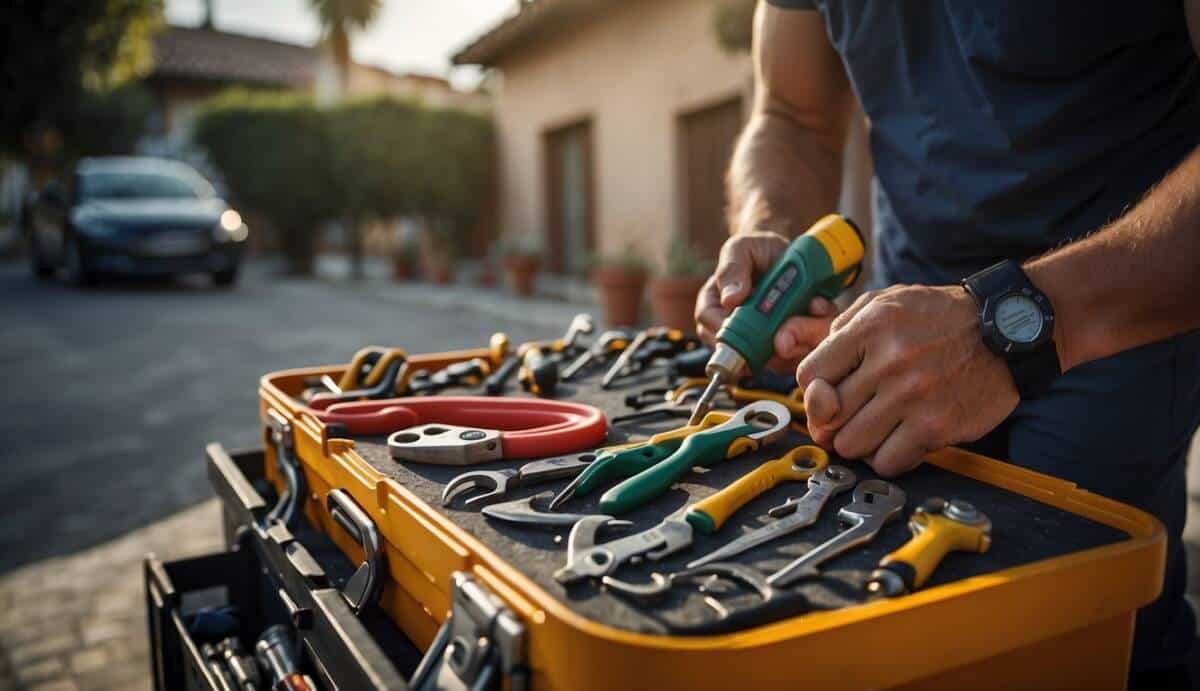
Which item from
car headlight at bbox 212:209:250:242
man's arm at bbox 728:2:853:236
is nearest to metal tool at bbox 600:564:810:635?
man's arm at bbox 728:2:853:236

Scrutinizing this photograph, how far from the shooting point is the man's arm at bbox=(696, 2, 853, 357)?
5.94ft

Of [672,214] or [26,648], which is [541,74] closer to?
[672,214]

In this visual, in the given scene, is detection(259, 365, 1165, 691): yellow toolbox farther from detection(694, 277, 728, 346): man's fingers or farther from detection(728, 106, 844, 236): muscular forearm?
detection(728, 106, 844, 236): muscular forearm

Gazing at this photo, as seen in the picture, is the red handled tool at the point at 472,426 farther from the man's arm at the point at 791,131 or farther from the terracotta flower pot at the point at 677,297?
the terracotta flower pot at the point at 677,297

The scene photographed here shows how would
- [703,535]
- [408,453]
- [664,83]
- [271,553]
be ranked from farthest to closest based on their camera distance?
[664,83] < [271,553] < [408,453] < [703,535]

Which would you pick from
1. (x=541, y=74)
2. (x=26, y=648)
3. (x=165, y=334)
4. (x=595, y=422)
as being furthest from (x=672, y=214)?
(x=595, y=422)

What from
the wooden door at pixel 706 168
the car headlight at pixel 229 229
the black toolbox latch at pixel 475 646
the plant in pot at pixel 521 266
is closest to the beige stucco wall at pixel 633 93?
the wooden door at pixel 706 168

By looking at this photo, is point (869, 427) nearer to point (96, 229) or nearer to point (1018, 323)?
point (1018, 323)

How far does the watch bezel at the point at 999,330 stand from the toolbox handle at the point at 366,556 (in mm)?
780

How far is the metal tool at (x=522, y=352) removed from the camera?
1675 mm

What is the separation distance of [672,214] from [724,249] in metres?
7.37

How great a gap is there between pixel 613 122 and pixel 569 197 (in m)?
1.88

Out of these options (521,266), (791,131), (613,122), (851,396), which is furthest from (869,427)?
(521,266)

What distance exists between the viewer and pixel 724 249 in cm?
151
